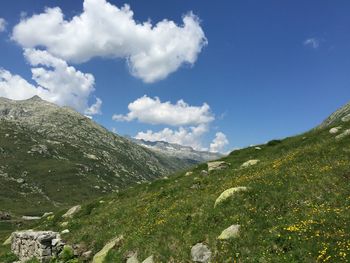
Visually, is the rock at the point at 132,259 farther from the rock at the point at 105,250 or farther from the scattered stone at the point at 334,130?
the scattered stone at the point at 334,130

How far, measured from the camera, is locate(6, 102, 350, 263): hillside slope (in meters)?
17.4

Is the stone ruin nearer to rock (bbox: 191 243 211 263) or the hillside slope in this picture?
the hillside slope

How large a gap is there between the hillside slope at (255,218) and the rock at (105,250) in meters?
0.47

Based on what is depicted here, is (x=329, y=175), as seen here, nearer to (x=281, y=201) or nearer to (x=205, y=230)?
(x=281, y=201)

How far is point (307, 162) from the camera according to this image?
28875mm

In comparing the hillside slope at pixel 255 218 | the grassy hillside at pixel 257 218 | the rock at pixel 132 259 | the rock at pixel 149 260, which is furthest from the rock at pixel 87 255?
the rock at pixel 149 260

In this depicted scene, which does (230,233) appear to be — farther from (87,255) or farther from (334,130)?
(334,130)

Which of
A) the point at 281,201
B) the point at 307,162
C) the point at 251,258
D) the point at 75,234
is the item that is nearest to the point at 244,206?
the point at 281,201

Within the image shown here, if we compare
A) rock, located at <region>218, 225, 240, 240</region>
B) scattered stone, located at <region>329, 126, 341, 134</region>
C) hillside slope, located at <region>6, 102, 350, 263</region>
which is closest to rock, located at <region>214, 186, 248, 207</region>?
hillside slope, located at <region>6, 102, 350, 263</region>

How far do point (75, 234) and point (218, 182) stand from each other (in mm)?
12033

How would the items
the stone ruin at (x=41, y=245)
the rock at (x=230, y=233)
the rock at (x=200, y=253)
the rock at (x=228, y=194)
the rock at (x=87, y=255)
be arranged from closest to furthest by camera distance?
the rock at (x=200, y=253) → the rock at (x=230, y=233) → the rock at (x=228, y=194) → the rock at (x=87, y=255) → the stone ruin at (x=41, y=245)

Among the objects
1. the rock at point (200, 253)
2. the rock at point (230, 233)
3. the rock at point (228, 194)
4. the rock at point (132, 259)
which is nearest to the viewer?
the rock at point (200, 253)

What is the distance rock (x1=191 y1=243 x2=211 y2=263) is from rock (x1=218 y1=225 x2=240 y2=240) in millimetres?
950

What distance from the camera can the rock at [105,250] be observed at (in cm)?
2466
